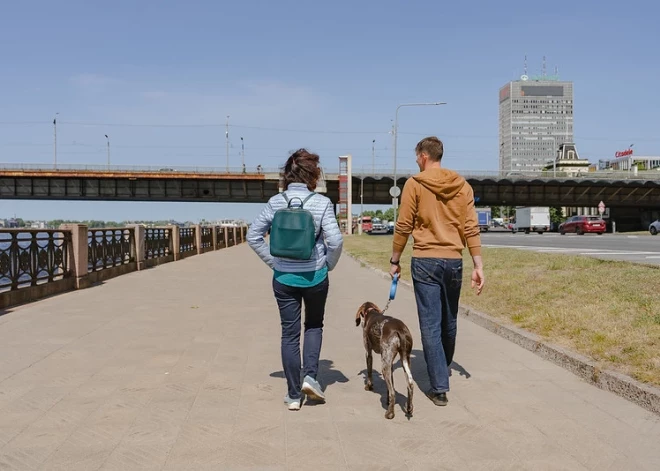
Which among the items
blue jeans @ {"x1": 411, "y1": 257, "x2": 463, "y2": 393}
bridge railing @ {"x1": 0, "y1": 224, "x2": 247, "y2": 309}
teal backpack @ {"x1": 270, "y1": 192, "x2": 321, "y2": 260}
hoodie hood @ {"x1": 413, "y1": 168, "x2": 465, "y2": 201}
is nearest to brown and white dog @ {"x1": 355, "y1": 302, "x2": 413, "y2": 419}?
blue jeans @ {"x1": 411, "y1": 257, "x2": 463, "y2": 393}

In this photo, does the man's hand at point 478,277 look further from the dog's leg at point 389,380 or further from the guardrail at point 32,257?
the guardrail at point 32,257

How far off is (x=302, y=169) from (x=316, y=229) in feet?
1.55

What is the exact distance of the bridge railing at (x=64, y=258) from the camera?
10.8 metres

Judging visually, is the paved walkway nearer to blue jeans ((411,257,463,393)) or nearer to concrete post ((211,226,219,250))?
blue jeans ((411,257,463,393))

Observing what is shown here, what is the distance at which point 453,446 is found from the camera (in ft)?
12.5

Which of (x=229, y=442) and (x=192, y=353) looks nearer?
(x=229, y=442)

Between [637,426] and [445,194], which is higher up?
[445,194]

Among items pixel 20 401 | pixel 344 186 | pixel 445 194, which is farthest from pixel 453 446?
pixel 344 186

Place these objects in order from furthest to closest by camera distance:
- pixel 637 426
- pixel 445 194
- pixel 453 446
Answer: pixel 445 194
pixel 637 426
pixel 453 446

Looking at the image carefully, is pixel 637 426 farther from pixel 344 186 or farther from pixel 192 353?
pixel 344 186

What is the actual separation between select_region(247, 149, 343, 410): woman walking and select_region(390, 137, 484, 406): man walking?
22.0 inches

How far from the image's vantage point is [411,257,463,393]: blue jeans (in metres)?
4.66

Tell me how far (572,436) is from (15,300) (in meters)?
9.76

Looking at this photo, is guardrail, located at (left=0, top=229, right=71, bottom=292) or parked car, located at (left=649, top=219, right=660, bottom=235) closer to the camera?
guardrail, located at (left=0, top=229, right=71, bottom=292)
